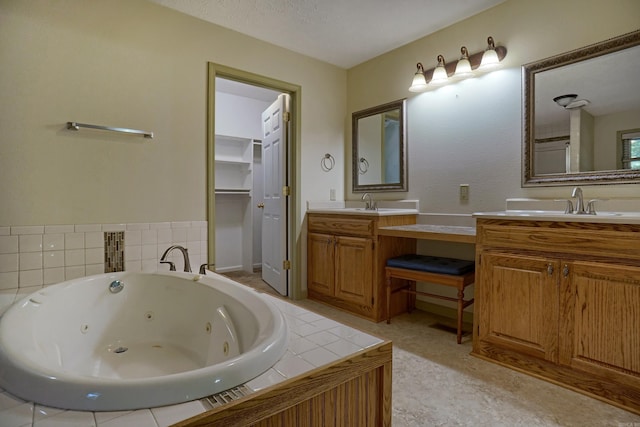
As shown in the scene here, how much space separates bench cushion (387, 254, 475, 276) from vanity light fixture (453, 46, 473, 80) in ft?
4.57

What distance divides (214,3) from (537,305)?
280 centimetres

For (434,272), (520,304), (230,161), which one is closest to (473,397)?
(520,304)

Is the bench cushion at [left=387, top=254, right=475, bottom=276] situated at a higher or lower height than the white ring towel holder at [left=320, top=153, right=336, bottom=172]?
lower

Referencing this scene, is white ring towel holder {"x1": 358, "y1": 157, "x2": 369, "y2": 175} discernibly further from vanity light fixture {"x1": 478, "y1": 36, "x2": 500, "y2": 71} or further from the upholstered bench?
vanity light fixture {"x1": 478, "y1": 36, "x2": 500, "y2": 71}

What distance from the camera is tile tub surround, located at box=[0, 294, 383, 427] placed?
28.9 inches

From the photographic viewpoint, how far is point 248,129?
436 cm

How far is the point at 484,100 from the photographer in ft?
8.18

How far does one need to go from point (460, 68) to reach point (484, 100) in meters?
0.30

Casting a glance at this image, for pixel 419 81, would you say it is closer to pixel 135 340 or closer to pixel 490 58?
pixel 490 58

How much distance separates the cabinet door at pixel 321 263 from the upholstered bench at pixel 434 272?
22.5 inches

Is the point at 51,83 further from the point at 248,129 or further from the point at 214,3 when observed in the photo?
the point at 248,129

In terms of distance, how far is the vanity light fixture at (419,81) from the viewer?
276 centimetres

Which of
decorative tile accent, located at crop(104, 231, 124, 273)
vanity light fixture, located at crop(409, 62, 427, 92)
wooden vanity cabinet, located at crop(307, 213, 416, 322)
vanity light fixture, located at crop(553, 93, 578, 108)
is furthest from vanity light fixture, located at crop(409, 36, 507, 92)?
decorative tile accent, located at crop(104, 231, 124, 273)

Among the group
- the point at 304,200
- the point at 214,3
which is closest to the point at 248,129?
the point at 304,200
